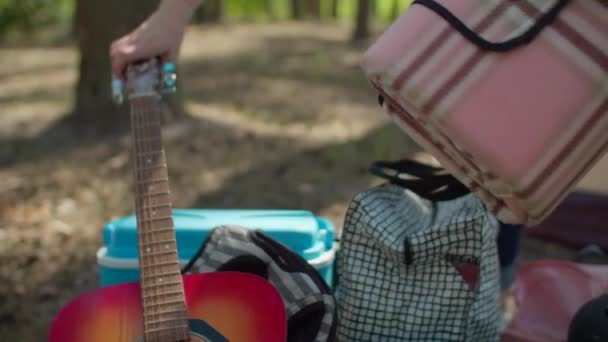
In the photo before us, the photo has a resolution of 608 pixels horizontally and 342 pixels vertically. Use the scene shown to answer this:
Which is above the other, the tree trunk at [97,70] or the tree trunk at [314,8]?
the tree trunk at [97,70]

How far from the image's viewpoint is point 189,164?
3.20 metres

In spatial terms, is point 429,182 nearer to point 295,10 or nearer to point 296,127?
point 296,127

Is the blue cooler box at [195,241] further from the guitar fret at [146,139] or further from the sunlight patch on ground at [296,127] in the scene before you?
the sunlight patch on ground at [296,127]

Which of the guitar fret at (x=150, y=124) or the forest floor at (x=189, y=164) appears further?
the forest floor at (x=189, y=164)

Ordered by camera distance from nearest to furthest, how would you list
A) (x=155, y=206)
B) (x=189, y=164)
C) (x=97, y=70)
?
(x=155, y=206) < (x=189, y=164) < (x=97, y=70)

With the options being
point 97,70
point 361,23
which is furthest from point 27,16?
point 97,70

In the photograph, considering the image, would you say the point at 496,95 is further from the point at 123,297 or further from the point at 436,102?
the point at 123,297

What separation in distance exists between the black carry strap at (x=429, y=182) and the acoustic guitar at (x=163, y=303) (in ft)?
1.70

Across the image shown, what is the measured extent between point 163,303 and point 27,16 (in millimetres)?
8051

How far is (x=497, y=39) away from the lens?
104cm

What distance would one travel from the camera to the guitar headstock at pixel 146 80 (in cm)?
161

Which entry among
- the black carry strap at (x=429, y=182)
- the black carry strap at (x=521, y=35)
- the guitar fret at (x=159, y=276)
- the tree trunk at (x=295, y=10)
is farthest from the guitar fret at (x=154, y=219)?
the tree trunk at (x=295, y=10)

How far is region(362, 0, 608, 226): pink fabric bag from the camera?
1004 mm

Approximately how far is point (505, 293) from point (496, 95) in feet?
5.02
